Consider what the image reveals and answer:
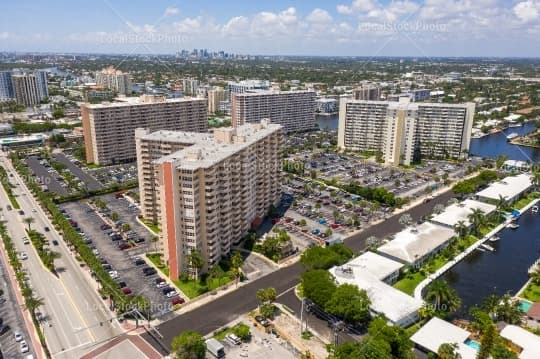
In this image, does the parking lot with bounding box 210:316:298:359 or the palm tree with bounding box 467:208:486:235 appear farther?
the palm tree with bounding box 467:208:486:235

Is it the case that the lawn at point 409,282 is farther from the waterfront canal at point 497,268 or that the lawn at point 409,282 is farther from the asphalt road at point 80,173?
the asphalt road at point 80,173

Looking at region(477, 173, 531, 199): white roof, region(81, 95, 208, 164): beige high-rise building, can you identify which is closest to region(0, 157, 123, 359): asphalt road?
region(81, 95, 208, 164): beige high-rise building

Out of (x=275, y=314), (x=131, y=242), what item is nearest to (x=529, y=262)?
(x=275, y=314)

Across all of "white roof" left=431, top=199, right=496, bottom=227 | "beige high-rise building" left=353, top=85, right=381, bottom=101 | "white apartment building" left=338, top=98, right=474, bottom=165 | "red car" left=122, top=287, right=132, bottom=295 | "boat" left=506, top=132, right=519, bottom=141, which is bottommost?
"red car" left=122, top=287, right=132, bottom=295

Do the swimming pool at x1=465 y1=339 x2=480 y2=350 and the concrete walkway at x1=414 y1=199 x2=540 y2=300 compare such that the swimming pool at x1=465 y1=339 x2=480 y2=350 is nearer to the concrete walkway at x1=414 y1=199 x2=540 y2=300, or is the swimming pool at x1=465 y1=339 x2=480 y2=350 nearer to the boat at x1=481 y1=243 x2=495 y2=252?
the concrete walkway at x1=414 y1=199 x2=540 y2=300

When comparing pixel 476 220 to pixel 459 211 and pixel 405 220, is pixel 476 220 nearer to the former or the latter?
pixel 459 211

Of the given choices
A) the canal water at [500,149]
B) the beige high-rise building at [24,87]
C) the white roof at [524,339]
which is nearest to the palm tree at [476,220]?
the white roof at [524,339]

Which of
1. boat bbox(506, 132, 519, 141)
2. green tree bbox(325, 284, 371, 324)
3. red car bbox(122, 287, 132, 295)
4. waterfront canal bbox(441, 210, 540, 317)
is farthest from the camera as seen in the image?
boat bbox(506, 132, 519, 141)
